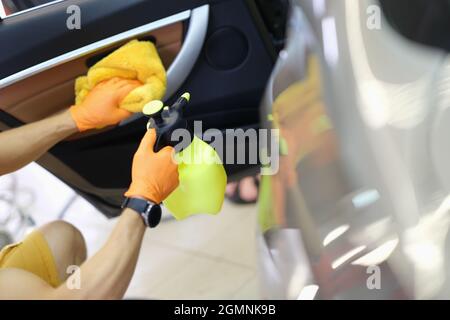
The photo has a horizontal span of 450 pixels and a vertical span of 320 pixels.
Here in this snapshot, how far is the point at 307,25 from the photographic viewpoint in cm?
105

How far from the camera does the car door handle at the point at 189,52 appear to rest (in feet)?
3.60

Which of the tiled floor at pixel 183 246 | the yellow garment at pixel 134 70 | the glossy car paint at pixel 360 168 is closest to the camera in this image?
the glossy car paint at pixel 360 168

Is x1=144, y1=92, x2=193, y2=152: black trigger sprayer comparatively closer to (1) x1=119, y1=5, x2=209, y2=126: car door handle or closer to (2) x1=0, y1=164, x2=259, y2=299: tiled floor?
(1) x1=119, y1=5, x2=209, y2=126: car door handle

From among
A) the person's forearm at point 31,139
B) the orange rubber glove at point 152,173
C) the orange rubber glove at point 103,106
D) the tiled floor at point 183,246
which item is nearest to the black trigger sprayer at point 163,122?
the orange rubber glove at point 152,173

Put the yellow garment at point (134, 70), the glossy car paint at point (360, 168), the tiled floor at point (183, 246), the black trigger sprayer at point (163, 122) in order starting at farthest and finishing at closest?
1. the tiled floor at point (183, 246)
2. the yellow garment at point (134, 70)
3. the black trigger sprayer at point (163, 122)
4. the glossy car paint at point (360, 168)

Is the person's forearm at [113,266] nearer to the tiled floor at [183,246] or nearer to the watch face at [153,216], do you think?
the watch face at [153,216]

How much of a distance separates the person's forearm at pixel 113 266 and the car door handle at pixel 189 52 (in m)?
0.31

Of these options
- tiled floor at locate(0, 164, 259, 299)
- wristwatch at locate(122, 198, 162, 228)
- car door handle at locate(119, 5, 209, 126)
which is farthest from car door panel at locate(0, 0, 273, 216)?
wristwatch at locate(122, 198, 162, 228)

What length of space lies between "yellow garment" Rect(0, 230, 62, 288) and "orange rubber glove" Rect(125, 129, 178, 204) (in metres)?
0.22

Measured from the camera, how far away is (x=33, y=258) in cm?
99

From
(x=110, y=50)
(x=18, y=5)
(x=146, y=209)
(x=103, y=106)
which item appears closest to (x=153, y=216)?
(x=146, y=209)
